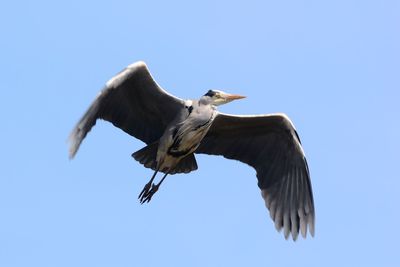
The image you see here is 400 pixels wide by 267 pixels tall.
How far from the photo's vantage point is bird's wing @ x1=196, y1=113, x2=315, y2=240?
17.3 metres

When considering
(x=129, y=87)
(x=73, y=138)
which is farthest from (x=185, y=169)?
(x=73, y=138)

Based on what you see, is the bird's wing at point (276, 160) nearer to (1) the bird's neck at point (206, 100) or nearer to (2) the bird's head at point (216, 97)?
(2) the bird's head at point (216, 97)

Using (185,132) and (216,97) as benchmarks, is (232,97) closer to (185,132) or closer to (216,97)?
(216,97)

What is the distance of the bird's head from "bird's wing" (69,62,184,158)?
40cm

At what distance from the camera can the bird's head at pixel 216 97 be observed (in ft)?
54.2

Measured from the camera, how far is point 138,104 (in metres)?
16.5

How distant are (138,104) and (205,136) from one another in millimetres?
1355

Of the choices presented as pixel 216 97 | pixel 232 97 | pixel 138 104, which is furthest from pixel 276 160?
pixel 138 104

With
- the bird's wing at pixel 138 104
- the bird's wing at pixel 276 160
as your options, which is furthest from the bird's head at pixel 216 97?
the bird's wing at pixel 276 160

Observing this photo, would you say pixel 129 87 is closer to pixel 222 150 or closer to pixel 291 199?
pixel 222 150

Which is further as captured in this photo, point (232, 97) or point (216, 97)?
point (232, 97)

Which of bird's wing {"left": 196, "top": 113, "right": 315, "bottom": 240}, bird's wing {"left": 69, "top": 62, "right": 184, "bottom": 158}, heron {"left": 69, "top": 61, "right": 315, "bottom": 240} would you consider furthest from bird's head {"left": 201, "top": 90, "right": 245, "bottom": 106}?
bird's wing {"left": 196, "top": 113, "right": 315, "bottom": 240}

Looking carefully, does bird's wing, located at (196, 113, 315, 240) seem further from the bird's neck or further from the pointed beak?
the bird's neck

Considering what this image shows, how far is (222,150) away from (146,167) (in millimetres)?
1463
